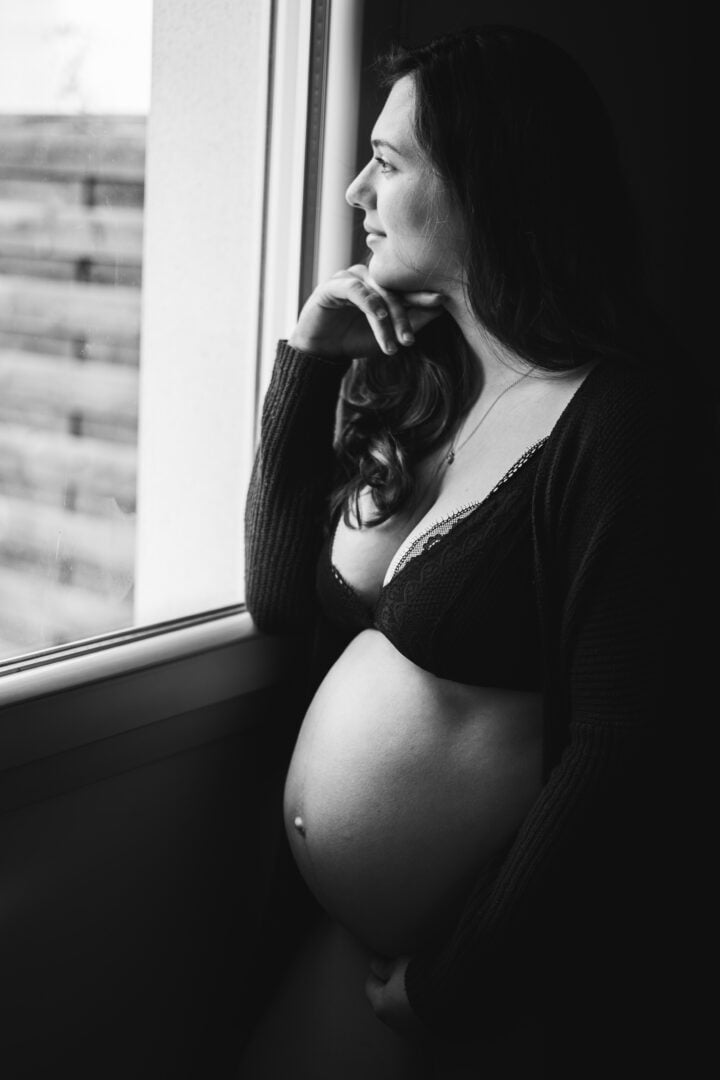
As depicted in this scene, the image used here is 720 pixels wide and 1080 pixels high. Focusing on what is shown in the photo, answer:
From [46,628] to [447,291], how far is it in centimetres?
62

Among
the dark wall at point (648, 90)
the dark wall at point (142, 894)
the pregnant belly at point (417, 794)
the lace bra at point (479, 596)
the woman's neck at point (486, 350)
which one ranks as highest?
the dark wall at point (648, 90)

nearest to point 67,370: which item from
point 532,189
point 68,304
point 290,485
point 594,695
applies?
point 68,304

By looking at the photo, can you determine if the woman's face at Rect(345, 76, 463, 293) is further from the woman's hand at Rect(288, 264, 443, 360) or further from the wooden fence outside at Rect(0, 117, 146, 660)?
the wooden fence outside at Rect(0, 117, 146, 660)

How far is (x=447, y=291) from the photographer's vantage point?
1122mm

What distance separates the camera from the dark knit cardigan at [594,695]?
908mm

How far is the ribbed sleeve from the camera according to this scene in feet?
4.14

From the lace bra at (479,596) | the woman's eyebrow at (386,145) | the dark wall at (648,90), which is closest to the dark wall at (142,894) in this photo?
the lace bra at (479,596)

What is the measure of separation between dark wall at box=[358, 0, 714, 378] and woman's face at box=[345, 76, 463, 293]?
43 cm

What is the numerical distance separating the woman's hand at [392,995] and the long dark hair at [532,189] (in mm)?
681

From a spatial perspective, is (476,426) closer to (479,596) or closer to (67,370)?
(479,596)

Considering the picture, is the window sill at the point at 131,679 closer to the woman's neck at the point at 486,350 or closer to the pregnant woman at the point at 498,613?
the pregnant woman at the point at 498,613

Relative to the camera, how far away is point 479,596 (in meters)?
0.99

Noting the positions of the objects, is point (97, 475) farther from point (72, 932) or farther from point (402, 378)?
point (72, 932)

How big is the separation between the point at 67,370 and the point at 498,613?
24.5 inches
